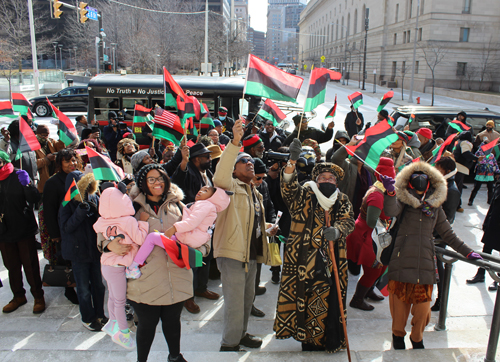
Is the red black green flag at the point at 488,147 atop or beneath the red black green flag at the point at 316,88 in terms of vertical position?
beneath

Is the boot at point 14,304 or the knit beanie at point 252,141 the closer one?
the boot at point 14,304

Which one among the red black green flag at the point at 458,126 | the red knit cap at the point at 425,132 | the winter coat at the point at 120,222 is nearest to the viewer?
the winter coat at the point at 120,222

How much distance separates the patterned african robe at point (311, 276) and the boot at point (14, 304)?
310cm

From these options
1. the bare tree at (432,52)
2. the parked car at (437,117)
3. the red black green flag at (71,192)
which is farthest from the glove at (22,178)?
the bare tree at (432,52)

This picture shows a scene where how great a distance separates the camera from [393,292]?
12.8ft

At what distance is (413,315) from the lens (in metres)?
3.85

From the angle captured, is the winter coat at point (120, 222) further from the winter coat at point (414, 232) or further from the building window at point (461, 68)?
the building window at point (461, 68)

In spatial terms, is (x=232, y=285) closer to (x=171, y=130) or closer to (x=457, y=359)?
(x=457, y=359)

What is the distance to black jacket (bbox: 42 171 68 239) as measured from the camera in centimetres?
447

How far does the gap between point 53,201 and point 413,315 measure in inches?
148

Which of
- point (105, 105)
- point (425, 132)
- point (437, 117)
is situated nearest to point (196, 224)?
point (425, 132)

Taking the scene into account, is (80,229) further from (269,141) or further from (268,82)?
(269,141)

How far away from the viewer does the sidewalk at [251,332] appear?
3.60 m

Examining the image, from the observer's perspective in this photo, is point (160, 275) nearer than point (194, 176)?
Yes
